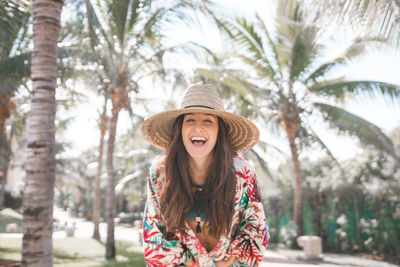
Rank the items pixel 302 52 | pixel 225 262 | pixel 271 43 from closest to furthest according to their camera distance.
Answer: pixel 225 262
pixel 302 52
pixel 271 43

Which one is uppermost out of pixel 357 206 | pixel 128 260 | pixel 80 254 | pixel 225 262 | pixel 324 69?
pixel 324 69

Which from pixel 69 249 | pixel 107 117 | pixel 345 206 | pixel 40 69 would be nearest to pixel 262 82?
pixel 345 206

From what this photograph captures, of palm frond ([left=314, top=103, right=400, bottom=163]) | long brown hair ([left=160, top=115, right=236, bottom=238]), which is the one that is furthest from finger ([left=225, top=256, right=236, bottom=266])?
palm frond ([left=314, top=103, right=400, bottom=163])

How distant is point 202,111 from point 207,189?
22.7 inches

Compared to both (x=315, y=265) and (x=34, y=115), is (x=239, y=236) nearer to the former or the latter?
(x=34, y=115)

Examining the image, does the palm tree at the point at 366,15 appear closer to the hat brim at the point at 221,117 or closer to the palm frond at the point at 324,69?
the hat brim at the point at 221,117

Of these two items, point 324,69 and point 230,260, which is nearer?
point 230,260

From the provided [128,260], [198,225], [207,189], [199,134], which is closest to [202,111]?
[199,134]

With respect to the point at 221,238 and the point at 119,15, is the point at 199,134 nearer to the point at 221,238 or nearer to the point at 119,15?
the point at 221,238

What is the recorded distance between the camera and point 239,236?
2.40 metres

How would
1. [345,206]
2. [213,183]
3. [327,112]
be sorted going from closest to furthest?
[213,183]
[327,112]
[345,206]

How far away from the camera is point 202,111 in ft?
8.11

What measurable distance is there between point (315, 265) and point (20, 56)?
9656 millimetres

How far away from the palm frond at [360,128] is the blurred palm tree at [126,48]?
19.0ft
